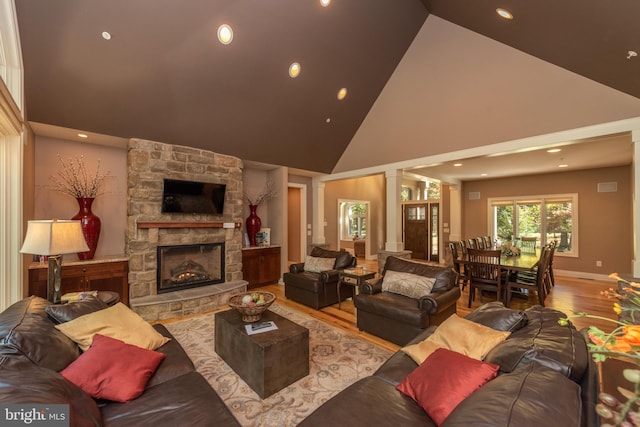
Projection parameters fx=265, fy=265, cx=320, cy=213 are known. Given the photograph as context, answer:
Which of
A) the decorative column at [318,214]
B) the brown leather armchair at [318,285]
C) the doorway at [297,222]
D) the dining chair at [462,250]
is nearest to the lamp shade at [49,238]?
the brown leather armchair at [318,285]

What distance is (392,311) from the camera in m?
2.94

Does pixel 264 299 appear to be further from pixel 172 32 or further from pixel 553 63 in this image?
pixel 553 63

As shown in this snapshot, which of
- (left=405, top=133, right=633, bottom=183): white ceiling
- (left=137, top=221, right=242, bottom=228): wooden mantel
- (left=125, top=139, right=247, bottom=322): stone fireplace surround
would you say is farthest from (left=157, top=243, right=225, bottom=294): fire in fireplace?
(left=405, top=133, right=633, bottom=183): white ceiling

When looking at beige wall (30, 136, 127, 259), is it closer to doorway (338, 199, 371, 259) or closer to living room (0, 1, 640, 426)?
living room (0, 1, 640, 426)

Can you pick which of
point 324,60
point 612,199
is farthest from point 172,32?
point 612,199

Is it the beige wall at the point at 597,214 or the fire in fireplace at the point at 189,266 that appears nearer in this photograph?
the fire in fireplace at the point at 189,266

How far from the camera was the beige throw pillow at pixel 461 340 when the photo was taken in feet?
5.42

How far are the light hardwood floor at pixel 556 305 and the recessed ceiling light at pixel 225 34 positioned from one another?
12.0 ft

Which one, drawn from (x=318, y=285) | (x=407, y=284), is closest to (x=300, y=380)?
(x=407, y=284)

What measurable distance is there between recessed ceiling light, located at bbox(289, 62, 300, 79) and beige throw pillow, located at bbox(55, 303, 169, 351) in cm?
330

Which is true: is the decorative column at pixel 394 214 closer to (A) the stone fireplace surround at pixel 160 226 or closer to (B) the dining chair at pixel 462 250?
(B) the dining chair at pixel 462 250

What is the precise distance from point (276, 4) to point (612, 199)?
795cm

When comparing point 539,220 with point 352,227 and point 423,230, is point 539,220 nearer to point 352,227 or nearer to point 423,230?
point 423,230

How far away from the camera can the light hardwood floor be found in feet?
11.5
